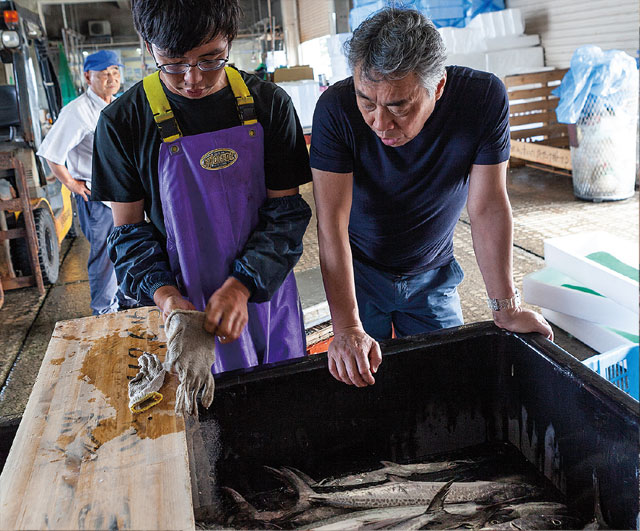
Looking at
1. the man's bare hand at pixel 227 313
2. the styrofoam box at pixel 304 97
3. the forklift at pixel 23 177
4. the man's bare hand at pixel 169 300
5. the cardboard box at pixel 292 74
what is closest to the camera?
the man's bare hand at pixel 227 313

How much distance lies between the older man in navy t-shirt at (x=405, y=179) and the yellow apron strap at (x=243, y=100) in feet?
0.62

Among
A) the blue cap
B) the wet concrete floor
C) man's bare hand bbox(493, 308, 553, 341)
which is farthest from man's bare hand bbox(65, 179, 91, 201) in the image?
man's bare hand bbox(493, 308, 553, 341)

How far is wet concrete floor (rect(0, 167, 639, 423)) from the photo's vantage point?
11.3 feet

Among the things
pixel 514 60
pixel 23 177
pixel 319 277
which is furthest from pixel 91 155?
pixel 514 60

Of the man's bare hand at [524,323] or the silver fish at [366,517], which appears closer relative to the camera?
the silver fish at [366,517]

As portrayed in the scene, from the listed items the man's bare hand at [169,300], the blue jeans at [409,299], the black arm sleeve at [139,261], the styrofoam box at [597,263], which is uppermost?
the black arm sleeve at [139,261]

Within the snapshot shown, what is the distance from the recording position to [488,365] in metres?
1.77

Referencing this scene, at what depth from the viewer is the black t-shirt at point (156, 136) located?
64.4 inches

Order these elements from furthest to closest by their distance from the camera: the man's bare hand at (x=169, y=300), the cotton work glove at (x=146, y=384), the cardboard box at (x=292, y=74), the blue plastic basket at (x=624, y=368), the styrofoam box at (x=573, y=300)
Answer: the cardboard box at (x=292, y=74), the styrofoam box at (x=573, y=300), the blue plastic basket at (x=624, y=368), the man's bare hand at (x=169, y=300), the cotton work glove at (x=146, y=384)

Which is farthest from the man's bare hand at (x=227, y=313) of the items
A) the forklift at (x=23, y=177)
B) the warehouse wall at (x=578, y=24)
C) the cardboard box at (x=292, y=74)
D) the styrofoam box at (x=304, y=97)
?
the warehouse wall at (x=578, y=24)

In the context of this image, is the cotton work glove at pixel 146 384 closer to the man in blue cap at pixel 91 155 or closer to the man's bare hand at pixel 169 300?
the man's bare hand at pixel 169 300

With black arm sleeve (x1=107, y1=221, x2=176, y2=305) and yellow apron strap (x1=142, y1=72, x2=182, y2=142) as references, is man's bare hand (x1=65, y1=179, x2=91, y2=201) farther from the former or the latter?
yellow apron strap (x1=142, y1=72, x2=182, y2=142)

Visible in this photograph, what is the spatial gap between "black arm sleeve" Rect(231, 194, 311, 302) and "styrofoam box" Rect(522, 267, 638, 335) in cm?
180

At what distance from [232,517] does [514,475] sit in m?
0.77
